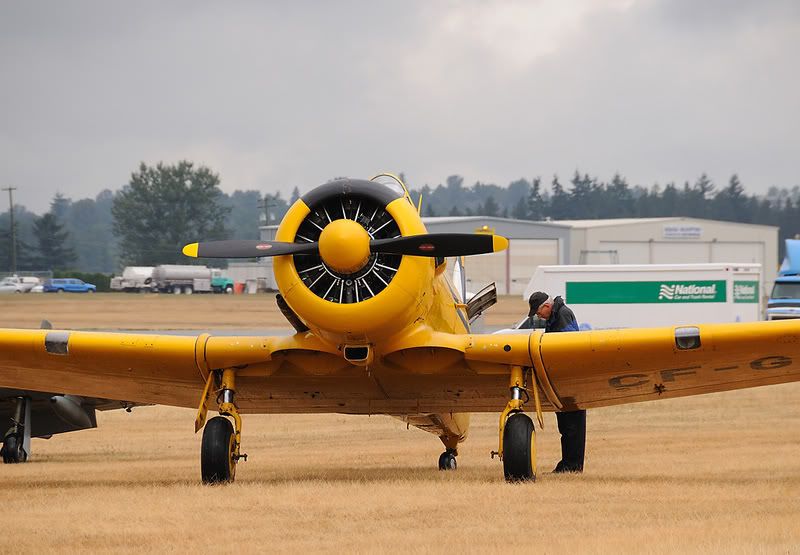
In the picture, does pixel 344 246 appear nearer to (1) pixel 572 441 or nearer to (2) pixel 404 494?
(2) pixel 404 494

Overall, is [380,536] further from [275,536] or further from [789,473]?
[789,473]

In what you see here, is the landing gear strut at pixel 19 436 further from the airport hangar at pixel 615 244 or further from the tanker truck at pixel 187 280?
the tanker truck at pixel 187 280

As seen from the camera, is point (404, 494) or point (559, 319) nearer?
Result: point (404, 494)

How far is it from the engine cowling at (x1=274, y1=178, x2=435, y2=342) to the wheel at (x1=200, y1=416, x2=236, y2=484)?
Answer: 1220 millimetres

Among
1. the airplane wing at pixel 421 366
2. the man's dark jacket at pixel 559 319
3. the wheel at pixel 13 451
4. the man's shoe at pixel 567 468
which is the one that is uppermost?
the man's dark jacket at pixel 559 319

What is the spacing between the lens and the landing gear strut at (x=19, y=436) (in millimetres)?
13766

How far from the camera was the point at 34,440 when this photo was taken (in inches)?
687

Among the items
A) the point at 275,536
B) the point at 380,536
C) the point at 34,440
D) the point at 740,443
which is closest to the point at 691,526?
the point at 380,536

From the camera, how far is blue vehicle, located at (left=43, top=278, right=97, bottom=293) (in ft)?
280

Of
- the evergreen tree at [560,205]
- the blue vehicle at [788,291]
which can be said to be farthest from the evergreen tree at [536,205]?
the blue vehicle at [788,291]

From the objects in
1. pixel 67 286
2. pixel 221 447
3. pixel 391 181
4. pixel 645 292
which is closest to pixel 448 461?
pixel 221 447

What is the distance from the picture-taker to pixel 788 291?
41.5 metres

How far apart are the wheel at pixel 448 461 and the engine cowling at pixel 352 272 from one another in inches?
124

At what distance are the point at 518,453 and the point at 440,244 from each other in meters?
1.82
